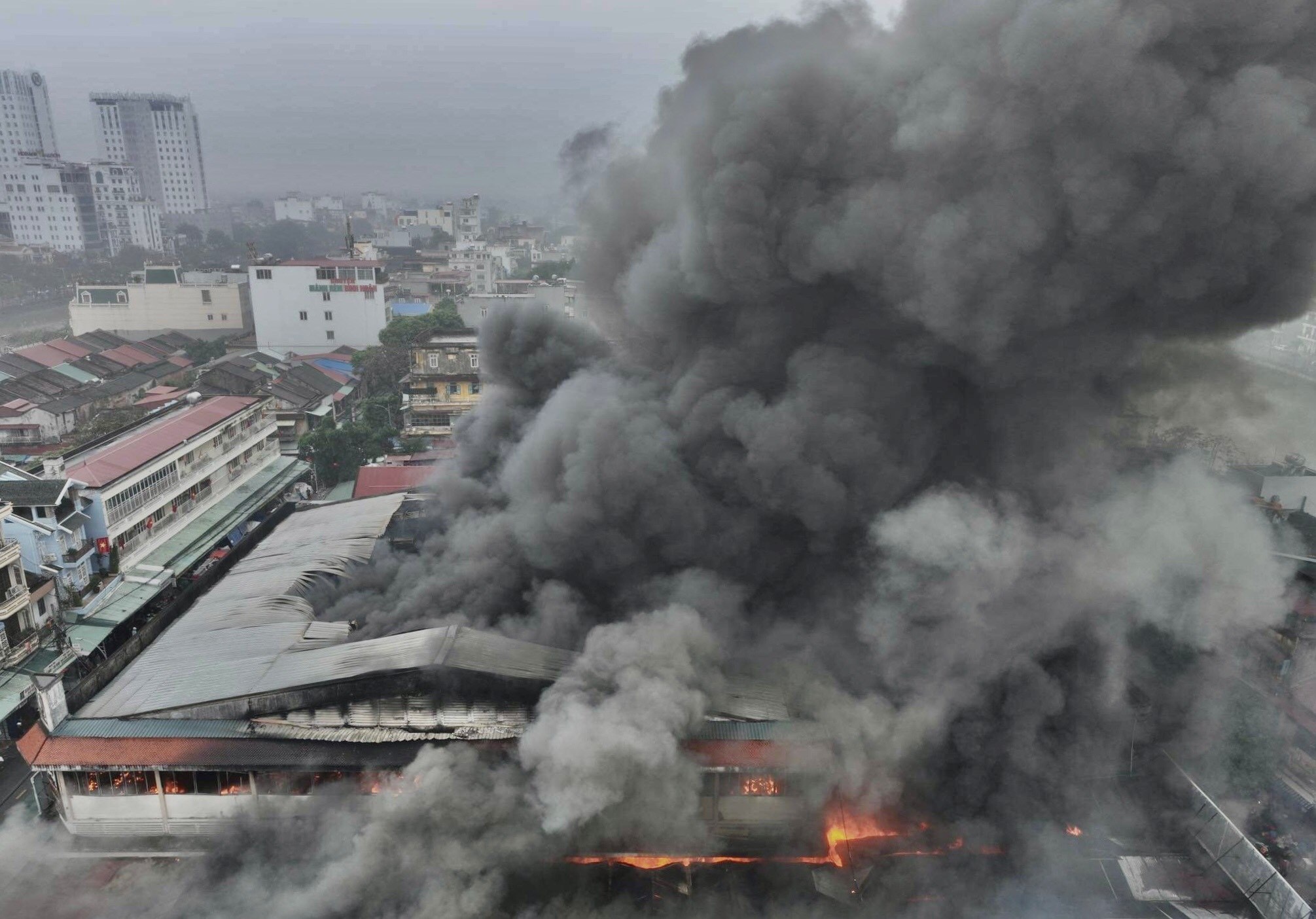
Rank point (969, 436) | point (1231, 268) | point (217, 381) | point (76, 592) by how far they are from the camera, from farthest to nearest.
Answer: point (217, 381) < point (76, 592) < point (969, 436) < point (1231, 268)

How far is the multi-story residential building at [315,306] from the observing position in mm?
52844

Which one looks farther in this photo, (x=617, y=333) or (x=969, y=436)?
(x=617, y=333)

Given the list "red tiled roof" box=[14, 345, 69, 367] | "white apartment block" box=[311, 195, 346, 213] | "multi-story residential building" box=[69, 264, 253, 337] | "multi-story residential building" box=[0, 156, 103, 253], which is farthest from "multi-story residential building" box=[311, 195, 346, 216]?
"red tiled roof" box=[14, 345, 69, 367]

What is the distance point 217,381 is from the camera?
134ft

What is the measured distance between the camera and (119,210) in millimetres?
105500

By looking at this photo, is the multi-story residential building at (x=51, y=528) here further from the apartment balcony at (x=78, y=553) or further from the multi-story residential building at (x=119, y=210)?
the multi-story residential building at (x=119, y=210)

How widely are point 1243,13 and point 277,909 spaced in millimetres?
18857

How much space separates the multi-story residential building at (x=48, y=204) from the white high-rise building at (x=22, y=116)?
3999cm

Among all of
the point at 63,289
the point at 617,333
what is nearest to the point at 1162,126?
the point at 617,333

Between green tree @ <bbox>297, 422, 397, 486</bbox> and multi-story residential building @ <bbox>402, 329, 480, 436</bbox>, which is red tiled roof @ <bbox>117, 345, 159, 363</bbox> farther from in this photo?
multi-story residential building @ <bbox>402, 329, 480, 436</bbox>

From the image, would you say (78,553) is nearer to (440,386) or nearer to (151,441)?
(151,441)

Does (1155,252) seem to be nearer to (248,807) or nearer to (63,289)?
(248,807)

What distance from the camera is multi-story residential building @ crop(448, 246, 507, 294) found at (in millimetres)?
77250

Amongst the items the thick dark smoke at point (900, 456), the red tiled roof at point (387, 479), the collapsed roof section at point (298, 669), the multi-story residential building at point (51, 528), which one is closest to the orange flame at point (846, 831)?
the thick dark smoke at point (900, 456)
